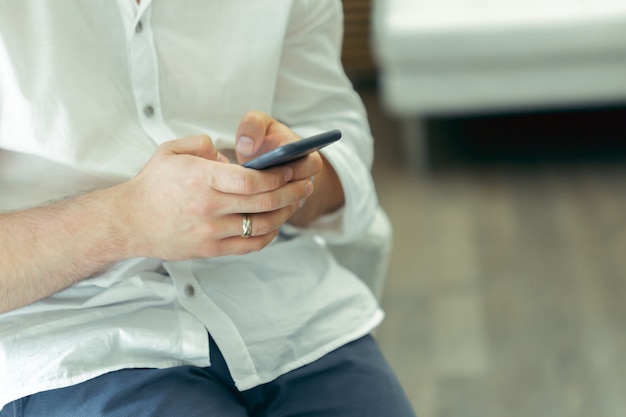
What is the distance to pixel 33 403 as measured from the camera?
0.95 m

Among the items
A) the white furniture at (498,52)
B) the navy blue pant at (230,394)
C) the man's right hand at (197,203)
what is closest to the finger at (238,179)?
the man's right hand at (197,203)

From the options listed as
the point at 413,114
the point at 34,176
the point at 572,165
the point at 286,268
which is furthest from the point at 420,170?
the point at 34,176

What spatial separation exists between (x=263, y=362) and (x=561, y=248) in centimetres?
137

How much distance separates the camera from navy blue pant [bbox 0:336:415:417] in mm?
943

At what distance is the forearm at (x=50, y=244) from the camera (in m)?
0.93

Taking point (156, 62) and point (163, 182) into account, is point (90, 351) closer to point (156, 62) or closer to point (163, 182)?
point (163, 182)

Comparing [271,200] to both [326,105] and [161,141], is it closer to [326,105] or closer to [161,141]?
[161,141]

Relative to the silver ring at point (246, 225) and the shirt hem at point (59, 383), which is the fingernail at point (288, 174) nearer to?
the silver ring at point (246, 225)

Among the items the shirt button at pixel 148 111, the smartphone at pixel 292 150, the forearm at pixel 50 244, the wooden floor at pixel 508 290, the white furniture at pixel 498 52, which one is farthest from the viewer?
the white furniture at pixel 498 52

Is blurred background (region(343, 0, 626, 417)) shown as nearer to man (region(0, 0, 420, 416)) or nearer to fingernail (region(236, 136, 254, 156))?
man (region(0, 0, 420, 416))

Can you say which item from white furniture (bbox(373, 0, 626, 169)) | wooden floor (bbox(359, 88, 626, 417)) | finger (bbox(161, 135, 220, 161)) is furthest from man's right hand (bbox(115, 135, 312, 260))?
white furniture (bbox(373, 0, 626, 169))

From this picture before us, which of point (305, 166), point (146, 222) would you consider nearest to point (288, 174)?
point (305, 166)

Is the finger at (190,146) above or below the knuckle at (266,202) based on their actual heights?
above

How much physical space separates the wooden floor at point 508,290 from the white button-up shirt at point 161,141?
2.60ft
